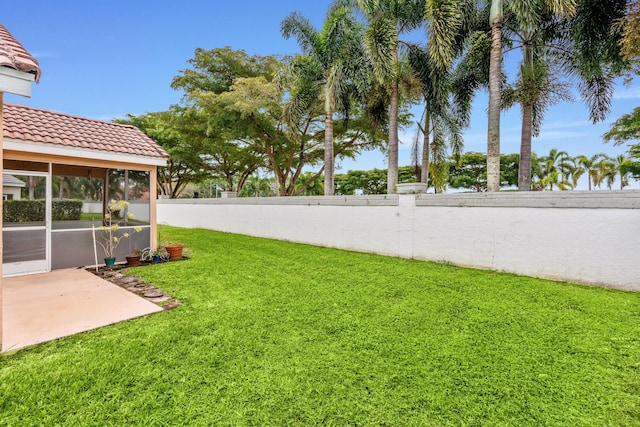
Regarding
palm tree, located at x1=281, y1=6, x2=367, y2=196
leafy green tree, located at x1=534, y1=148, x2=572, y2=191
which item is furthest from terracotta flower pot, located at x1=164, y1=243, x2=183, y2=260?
leafy green tree, located at x1=534, y1=148, x2=572, y2=191

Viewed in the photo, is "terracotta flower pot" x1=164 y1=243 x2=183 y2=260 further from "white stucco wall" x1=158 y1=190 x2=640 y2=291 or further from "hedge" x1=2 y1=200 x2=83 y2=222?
"white stucco wall" x1=158 y1=190 x2=640 y2=291

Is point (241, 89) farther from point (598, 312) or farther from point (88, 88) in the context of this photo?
point (598, 312)

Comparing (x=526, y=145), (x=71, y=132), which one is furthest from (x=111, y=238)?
(x=526, y=145)

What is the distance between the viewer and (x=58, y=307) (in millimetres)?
4629

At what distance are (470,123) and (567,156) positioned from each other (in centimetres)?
3386

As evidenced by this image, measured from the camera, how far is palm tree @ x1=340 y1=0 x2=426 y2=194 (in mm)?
9930

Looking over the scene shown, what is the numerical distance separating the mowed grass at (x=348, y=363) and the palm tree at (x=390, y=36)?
684cm

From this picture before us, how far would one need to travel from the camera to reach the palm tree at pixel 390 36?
9.93m

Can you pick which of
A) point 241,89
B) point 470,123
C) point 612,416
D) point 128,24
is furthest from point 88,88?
point 612,416

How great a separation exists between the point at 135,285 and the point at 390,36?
1050cm

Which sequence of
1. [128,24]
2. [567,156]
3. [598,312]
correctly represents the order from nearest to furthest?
[598,312]
[128,24]
[567,156]

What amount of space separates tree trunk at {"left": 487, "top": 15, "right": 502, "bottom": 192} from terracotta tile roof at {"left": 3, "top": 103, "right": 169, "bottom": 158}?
9346 millimetres

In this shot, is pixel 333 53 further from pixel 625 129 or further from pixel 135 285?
pixel 625 129

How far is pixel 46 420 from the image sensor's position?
2293 mm
